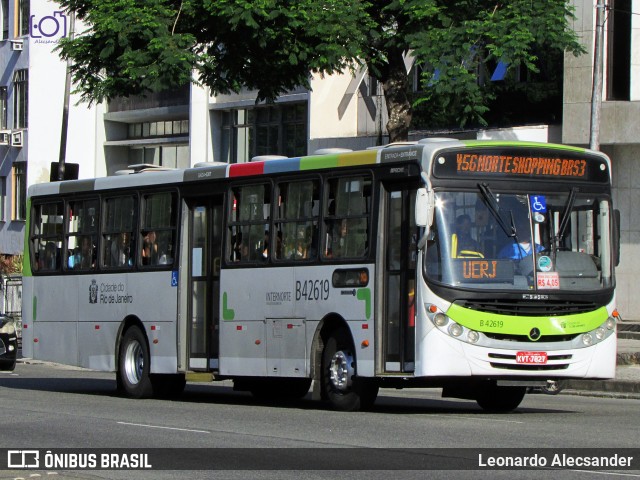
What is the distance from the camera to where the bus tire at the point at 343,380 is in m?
17.9

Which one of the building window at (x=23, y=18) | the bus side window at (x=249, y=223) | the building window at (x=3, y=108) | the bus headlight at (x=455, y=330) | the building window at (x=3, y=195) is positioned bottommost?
the bus headlight at (x=455, y=330)

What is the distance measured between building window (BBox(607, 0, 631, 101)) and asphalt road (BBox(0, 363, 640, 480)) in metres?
12.2

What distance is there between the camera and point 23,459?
12539 mm

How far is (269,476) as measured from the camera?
1127 centimetres

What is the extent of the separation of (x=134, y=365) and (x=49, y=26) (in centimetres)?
2678

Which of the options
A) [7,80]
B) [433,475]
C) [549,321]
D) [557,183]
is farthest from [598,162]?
[7,80]

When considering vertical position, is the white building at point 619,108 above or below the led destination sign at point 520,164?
above

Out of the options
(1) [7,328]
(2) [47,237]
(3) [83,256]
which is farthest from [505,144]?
(1) [7,328]

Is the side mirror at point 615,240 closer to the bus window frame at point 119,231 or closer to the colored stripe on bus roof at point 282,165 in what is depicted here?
the colored stripe on bus roof at point 282,165

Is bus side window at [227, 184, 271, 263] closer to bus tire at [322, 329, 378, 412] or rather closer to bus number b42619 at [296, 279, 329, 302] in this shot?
bus number b42619 at [296, 279, 329, 302]

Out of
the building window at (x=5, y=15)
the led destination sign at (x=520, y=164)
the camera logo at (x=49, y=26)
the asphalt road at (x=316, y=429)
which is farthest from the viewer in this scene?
the building window at (x=5, y=15)

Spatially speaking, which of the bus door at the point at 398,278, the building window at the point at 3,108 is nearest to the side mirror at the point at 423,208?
the bus door at the point at 398,278

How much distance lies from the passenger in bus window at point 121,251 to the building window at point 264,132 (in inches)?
786

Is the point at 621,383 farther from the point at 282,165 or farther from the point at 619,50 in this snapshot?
the point at 619,50
